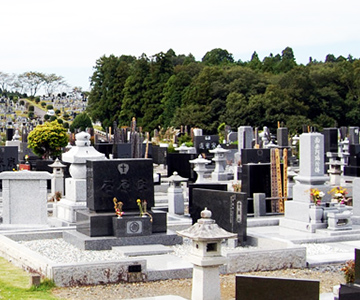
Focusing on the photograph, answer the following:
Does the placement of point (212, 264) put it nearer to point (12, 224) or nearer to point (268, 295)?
point (268, 295)

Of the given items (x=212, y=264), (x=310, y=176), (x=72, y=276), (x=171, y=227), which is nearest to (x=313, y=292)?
(x=212, y=264)

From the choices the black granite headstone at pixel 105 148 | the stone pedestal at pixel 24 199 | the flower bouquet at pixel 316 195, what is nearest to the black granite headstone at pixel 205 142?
the black granite headstone at pixel 105 148

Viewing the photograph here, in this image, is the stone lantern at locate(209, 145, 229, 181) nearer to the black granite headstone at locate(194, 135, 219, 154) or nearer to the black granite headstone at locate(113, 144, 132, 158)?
the black granite headstone at locate(113, 144, 132, 158)

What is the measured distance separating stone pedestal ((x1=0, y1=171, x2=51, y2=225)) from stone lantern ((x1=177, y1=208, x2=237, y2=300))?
22.5 ft

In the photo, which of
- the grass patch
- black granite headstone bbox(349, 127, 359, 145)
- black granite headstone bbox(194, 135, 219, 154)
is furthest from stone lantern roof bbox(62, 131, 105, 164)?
black granite headstone bbox(349, 127, 359, 145)

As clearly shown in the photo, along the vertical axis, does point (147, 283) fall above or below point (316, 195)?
below

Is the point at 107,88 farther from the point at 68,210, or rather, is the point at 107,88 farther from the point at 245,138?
the point at 68,210

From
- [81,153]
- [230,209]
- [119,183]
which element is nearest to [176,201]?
[81,153]

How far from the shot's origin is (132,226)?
14.6 m

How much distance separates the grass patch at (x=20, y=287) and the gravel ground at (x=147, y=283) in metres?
0.20

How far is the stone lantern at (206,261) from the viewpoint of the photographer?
10.2m

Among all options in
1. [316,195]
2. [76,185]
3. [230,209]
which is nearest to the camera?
[230,209]

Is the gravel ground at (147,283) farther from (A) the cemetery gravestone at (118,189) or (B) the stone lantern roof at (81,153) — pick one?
(B) the stone lantern roof at (81,153)

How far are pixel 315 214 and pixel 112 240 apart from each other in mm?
4730
